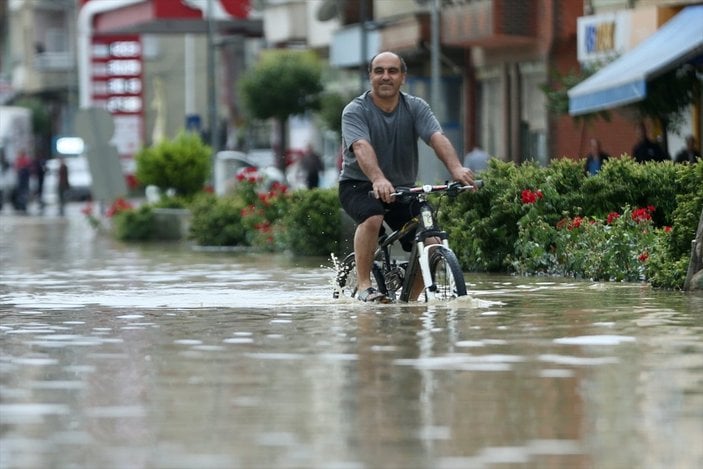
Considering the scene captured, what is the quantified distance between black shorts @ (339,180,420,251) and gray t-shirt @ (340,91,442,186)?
0.24ft

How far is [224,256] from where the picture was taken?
26562 millimetres

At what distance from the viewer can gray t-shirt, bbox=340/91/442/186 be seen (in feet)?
46.6

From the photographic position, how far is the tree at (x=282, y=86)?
2410 inches

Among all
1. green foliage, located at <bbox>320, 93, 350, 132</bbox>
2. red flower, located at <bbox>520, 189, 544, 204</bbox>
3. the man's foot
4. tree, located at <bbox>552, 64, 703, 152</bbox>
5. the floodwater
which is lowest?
the floodwater

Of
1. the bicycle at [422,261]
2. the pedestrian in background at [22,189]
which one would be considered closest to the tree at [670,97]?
the bicycle at [422,261]

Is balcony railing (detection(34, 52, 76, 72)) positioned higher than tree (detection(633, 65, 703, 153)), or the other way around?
balcony railing (detection(34, 52, 76, 72))

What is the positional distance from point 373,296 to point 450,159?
1.07m

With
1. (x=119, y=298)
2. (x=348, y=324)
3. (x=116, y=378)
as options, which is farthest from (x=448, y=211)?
(x=116, y=378)

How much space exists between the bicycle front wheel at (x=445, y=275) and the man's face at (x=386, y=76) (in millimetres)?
1114

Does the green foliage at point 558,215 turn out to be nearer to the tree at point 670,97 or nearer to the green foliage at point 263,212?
the green foliage at point 263,212

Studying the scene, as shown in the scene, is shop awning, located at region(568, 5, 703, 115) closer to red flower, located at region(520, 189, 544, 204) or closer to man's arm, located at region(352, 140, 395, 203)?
red flower, located at region(520, 189, 544, 204)

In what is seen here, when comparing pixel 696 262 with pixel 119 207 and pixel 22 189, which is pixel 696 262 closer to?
pixel 119 207

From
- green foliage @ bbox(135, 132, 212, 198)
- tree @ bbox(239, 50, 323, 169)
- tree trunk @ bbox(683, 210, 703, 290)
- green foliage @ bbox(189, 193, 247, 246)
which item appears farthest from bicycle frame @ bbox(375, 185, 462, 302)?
tree @ bbox(239, 50, 323, 169)

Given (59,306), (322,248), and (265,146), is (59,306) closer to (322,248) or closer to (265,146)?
(322,248)
